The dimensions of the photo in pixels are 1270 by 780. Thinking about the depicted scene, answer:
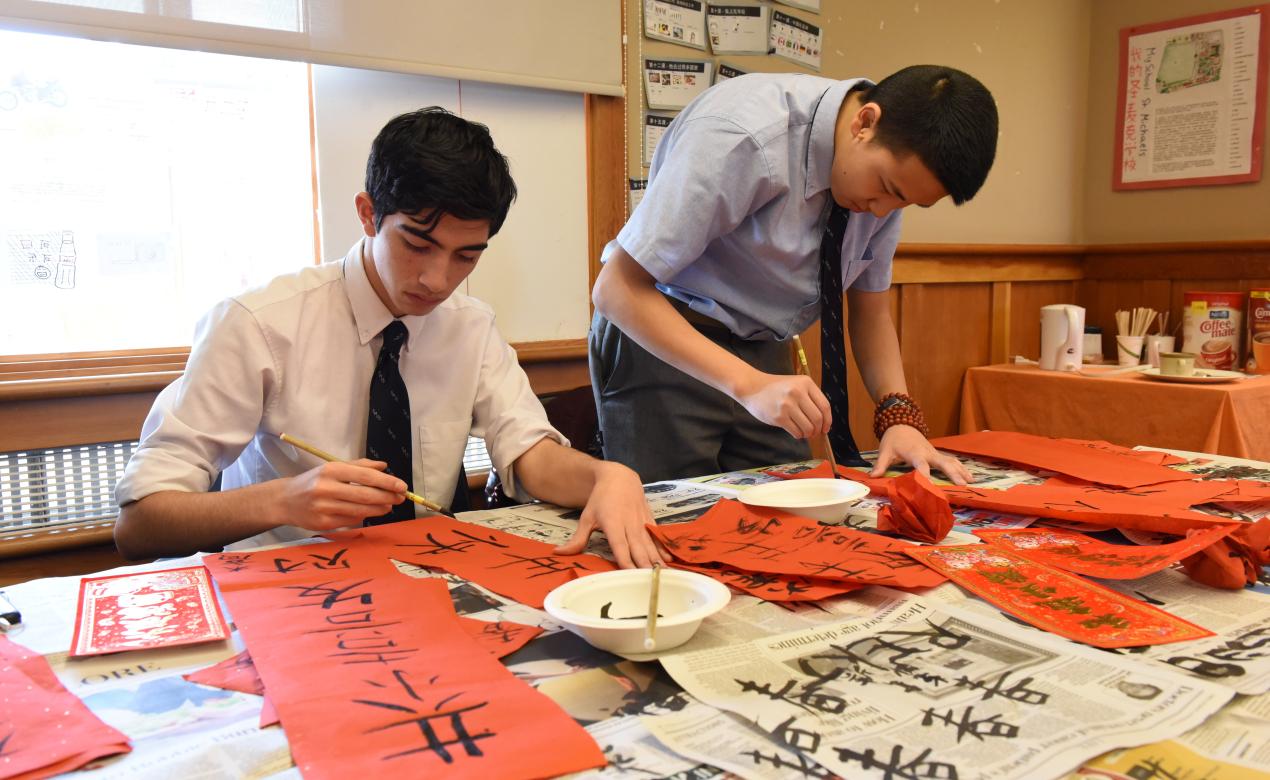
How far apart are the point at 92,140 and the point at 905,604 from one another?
6.14 ft

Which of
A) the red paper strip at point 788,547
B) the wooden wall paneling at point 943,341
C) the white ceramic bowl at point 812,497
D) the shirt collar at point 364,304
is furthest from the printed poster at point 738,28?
the red paper strip at point 788,547

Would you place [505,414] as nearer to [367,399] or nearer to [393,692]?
[367,399]

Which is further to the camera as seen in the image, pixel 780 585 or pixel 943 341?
pixel 943 341

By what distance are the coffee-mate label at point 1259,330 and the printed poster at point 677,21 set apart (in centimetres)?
215

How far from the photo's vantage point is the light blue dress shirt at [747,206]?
140cm

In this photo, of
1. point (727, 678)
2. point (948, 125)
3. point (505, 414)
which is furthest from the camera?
point (505, 414)

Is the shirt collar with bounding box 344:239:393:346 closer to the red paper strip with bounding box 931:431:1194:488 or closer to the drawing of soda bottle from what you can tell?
the drawing of soda bottle

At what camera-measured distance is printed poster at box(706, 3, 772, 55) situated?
276 centimetres

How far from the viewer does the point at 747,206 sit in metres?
1.45

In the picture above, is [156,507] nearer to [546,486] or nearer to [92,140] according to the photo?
[546,486]

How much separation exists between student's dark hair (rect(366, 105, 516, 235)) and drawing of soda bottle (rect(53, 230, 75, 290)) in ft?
3.08

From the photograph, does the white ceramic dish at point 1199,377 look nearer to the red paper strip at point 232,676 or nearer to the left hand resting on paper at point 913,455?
the left hand resting on paper at point 913,455

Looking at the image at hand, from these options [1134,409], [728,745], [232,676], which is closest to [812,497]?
[728,745]

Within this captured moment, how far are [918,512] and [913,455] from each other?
0.43 m
